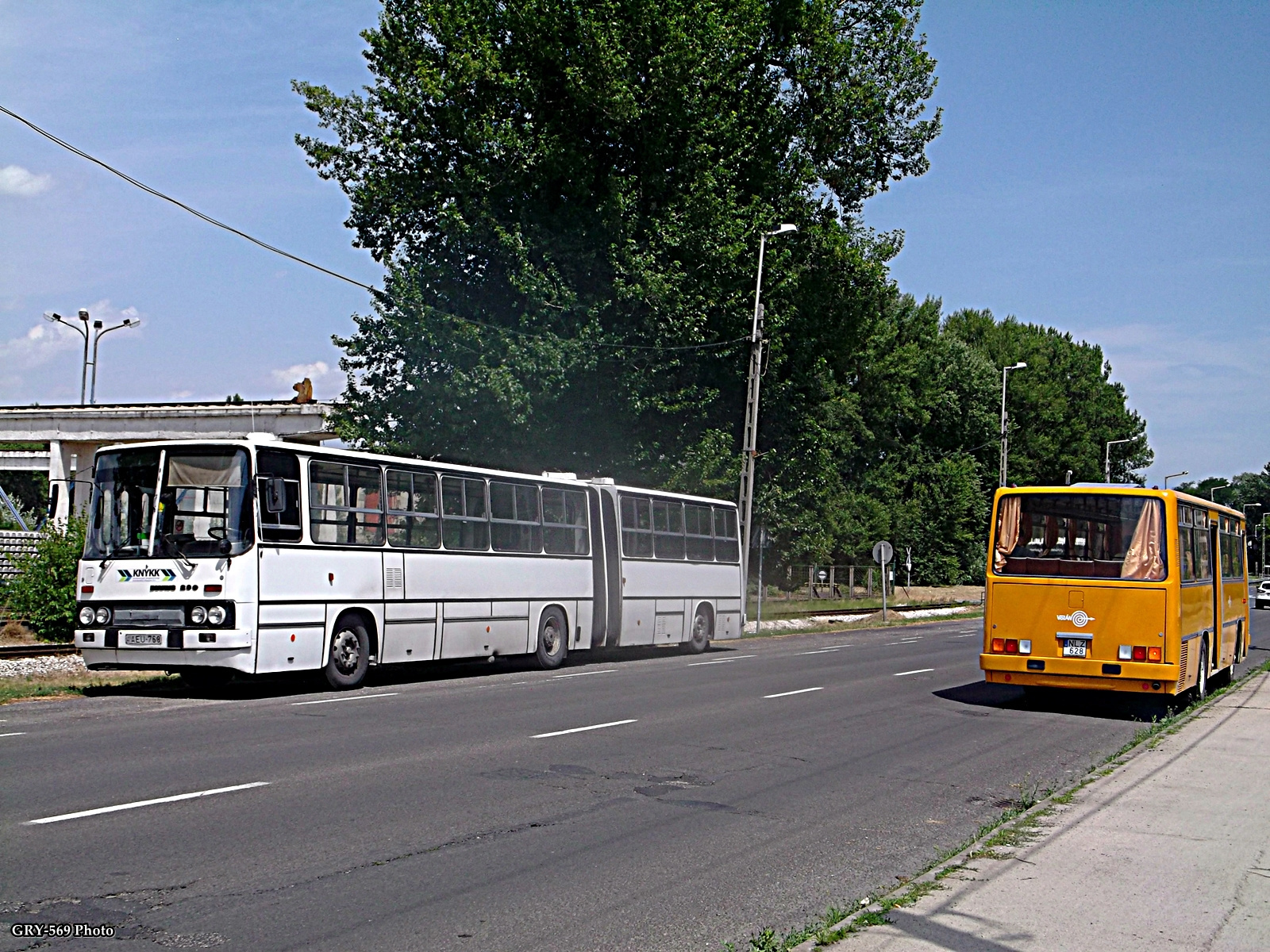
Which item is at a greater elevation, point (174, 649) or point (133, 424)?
point (133, 424)

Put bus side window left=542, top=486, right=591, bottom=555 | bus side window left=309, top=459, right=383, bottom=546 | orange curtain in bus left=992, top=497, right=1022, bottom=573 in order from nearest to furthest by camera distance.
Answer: orange curtain in bus left=992, top=497, right=1022, bottom=573 → bus side window left=309, top=459, right=383, bottom=546 → bus side window left=542, top=486, right=591, bottom=555

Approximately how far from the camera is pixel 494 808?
30.2 feet

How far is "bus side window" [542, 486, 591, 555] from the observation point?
23.4m

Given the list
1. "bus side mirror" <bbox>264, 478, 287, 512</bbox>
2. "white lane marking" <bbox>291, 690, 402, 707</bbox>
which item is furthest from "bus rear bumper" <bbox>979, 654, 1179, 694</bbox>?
"bus side mirror" <bbox>264, 478, 287, 512</bbox>

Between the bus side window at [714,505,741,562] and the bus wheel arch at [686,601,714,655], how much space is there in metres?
1.23

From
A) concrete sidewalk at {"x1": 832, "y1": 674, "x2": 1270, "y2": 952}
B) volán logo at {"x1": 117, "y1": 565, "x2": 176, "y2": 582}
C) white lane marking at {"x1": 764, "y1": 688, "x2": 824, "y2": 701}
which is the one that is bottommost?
concrete sidewalk at {"x1": 832, "y1": 674, "x2": 1270, "y2": 952}

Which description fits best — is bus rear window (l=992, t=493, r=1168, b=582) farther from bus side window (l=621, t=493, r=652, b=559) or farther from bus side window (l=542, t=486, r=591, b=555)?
bus side window (l=621, t=493, r=652, b=559)

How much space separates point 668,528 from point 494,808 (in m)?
18.2

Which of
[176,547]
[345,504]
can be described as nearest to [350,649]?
[345,504]

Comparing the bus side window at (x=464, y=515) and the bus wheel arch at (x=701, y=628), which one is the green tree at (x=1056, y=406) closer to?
the bus wheel arch at (x=701, y=628)

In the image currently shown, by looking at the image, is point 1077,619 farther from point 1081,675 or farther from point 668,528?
point 668,528

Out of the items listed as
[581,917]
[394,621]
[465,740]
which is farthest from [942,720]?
[581,917]

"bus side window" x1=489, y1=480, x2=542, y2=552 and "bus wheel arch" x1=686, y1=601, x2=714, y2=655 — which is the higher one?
"bus side window" x1=489, y1=480, x2=542, y2=552

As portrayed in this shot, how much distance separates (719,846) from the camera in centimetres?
829
